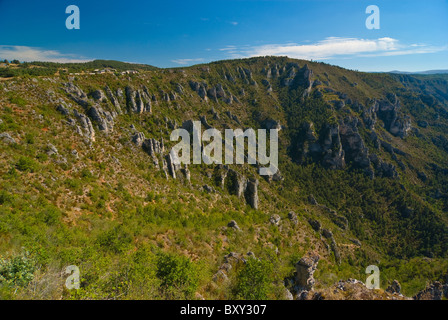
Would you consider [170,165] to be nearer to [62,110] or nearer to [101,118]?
[101,118]

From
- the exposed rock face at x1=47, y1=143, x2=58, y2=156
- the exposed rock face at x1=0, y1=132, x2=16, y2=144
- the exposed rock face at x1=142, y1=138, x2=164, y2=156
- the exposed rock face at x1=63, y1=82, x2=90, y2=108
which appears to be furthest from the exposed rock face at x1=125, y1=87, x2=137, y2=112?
the exposed rock face at x1=0, y1=132, x2=16, y2=144

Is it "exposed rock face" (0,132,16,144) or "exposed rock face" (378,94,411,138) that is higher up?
"exposed rock face" (378,94,411,138)

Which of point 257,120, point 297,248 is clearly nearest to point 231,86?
point 257,120

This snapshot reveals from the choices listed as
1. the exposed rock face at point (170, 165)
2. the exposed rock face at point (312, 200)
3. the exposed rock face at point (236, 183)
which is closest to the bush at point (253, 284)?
the exposed rock face at point (170, 165)

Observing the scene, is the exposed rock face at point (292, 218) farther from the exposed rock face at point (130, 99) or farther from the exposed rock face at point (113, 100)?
the exposed rock face at point (113, 100)

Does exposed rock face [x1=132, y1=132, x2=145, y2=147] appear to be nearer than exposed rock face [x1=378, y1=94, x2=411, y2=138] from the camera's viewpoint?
Yes

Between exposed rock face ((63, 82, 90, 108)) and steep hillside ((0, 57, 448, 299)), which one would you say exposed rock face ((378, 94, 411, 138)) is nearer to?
steep hillside ((0, 57, 448, 299))

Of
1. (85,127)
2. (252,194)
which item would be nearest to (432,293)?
(252,194)
